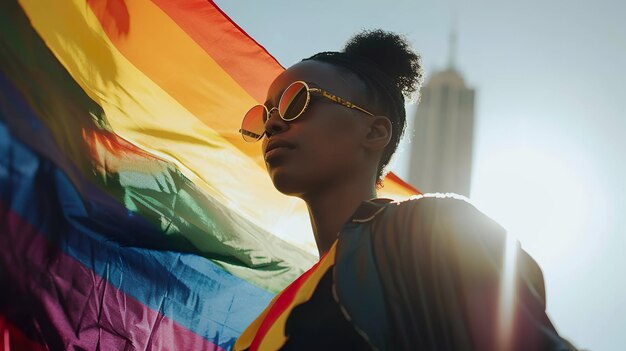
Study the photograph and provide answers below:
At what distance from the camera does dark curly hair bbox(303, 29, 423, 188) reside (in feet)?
9.45

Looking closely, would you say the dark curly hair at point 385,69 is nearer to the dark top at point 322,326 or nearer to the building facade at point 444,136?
the dark top at point 322,326

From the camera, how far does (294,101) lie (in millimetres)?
2625

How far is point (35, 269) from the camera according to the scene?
283 cm

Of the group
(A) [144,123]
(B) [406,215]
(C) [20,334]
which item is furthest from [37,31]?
(B) [406,215]

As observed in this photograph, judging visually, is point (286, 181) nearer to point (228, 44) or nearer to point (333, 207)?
point (333, 207)

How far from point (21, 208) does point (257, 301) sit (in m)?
1.41

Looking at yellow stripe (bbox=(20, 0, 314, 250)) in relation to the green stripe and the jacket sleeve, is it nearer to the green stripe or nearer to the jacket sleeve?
the green stripe

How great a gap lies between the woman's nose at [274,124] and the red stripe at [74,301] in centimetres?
99

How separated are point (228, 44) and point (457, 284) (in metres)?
3.06

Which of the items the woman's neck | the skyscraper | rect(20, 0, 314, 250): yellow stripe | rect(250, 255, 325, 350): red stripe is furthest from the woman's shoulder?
the skyscraper

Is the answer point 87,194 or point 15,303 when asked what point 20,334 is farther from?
point 87,194

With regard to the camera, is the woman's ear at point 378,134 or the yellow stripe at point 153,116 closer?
the woman's ear at point 378,134

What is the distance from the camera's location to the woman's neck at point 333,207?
2.58 m

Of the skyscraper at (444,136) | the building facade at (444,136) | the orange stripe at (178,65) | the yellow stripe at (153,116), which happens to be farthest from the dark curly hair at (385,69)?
the building facade at (444,136)
